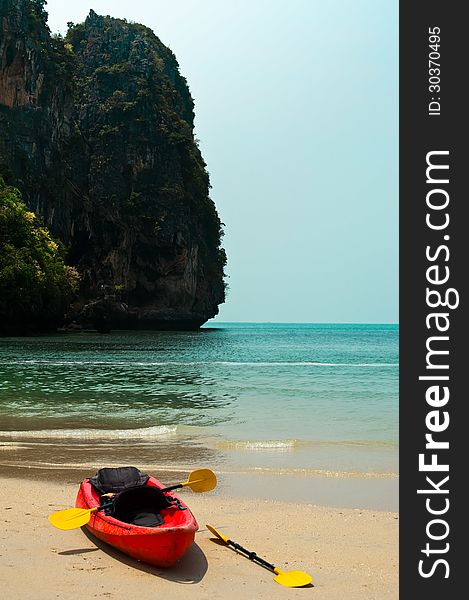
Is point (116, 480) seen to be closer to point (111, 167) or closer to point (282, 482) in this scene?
point (282, 482)

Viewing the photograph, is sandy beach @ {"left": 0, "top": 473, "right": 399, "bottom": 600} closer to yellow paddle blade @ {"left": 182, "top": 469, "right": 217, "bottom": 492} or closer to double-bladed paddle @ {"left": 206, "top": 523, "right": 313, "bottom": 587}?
double-bladed paddle @ {"left": 206, "top": 523, "right": 313, "bottom": 587}

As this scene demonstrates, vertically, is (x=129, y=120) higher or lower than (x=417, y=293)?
higher

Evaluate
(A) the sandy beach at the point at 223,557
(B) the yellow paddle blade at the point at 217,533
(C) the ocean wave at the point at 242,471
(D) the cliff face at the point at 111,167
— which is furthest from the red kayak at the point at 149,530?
(D) the cliff face at the point at 111,167

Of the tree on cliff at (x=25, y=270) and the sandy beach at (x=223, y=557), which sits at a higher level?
the tree on cliff at (x=25, y=270)

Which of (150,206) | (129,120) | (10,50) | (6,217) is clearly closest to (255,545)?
(6,217)

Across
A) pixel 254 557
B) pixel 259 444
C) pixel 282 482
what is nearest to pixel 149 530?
pixel 254 557

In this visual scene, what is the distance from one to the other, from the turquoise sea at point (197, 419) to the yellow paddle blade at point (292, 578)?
3.84 m

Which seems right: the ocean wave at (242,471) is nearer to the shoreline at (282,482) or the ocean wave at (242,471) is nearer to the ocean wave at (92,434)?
the shoreline at (282,482)

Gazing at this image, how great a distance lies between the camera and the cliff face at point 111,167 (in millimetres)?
61188

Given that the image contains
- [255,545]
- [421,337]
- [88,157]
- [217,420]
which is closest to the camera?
[421,337]

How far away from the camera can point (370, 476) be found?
8.88 metres

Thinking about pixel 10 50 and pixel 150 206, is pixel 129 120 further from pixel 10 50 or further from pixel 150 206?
pixel 10 50

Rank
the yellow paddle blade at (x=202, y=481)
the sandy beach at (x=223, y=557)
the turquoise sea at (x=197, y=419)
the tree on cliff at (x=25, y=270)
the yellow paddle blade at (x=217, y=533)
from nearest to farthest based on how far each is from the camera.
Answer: the sandy beach at (x=223, y=557), the yellow paddle blade at (x=217, y=533), the yellow paddle blade at (x=202, y=481), the turquoise sea at (x=197, y=419), the tree on cliff at (x=25, y=270)

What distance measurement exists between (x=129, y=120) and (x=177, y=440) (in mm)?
70284
